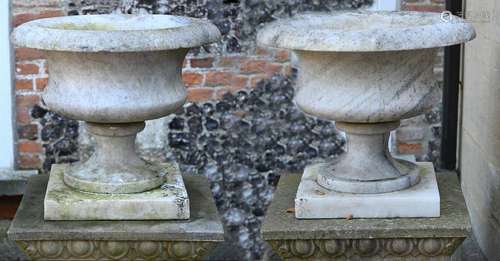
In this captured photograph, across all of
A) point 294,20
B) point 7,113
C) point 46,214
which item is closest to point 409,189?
point 294,20

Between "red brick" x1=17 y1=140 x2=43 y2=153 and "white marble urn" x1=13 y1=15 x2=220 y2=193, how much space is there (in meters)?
1.59

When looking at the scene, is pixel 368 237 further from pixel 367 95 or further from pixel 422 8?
pixel 422 8

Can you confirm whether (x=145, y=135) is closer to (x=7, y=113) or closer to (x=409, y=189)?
(x=7, y=113)

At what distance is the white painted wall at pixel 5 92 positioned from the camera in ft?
20.6

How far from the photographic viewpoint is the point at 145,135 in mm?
6531

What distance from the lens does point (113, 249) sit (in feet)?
15.3

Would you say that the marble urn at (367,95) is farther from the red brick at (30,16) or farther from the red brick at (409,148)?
the red brick at (30,16)

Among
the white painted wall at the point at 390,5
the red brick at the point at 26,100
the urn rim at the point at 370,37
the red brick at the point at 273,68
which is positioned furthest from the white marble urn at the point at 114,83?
the white painted wall at the point at 390,5

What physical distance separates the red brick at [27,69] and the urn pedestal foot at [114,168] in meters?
1.59

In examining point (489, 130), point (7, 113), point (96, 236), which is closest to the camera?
point (96, 236)

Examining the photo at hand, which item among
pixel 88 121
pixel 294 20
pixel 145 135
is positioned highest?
pixel 294 20

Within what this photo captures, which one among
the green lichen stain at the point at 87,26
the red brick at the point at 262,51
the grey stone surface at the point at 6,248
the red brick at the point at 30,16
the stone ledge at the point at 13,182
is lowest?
the grey stone surface at the point at 6,248

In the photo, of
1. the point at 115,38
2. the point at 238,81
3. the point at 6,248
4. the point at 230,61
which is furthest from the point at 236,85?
the point at 115,38

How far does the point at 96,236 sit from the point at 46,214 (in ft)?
0.75
